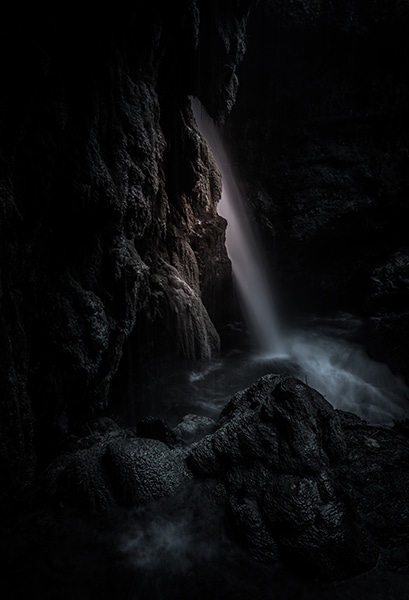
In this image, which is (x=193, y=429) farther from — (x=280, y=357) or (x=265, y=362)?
(x=280, y=357)

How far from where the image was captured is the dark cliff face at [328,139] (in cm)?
1370

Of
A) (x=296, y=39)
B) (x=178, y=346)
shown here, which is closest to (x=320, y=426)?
(x=178, y=346)

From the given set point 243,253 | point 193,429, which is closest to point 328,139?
point 243,253

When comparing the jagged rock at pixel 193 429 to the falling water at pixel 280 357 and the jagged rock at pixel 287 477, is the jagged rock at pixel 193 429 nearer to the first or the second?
the jagged rock at pixel 287 477

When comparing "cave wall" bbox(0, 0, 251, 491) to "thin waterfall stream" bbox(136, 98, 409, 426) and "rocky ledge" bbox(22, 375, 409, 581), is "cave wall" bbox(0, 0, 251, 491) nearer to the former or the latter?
"rocky ledge" bbox(22, 375, 409, 581)

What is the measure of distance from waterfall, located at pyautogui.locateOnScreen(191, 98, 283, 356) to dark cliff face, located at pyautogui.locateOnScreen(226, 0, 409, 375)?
2.14 ft

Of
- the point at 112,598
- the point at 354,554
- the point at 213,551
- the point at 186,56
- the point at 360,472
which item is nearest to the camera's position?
the point at 112,598

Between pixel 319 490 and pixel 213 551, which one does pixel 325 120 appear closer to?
pixel 319 490

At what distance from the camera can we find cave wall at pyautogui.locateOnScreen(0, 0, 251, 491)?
3889 millimetres

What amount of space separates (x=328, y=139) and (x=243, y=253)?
655 centimetres

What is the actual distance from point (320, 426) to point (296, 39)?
16409 mm

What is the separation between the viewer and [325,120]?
1469 cm

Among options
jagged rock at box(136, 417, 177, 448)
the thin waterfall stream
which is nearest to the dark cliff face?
the thin waterfall stream

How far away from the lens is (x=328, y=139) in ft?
48.8
